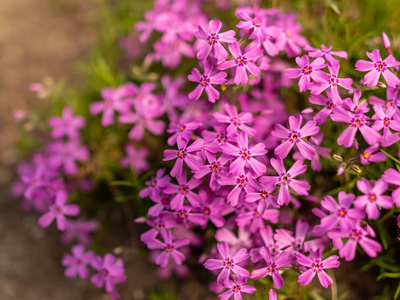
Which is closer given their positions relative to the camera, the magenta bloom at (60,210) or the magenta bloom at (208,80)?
the magenta bloom at (208,80)

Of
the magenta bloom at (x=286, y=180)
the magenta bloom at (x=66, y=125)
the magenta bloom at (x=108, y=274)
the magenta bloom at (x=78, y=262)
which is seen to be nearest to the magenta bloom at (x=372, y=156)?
the magenta bloom at (x=286, y=180)

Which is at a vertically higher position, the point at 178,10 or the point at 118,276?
the point at 178,10

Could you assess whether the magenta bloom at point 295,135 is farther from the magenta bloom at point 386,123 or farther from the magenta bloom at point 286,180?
the magenta bloom at point 386,123

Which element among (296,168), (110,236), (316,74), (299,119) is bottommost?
(110,236)

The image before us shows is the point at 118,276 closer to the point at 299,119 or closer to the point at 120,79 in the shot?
the point at 299,119

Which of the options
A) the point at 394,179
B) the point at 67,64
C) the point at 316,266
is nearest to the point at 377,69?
the point at 394,179

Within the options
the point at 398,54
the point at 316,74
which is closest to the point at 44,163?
the point at 316,74
